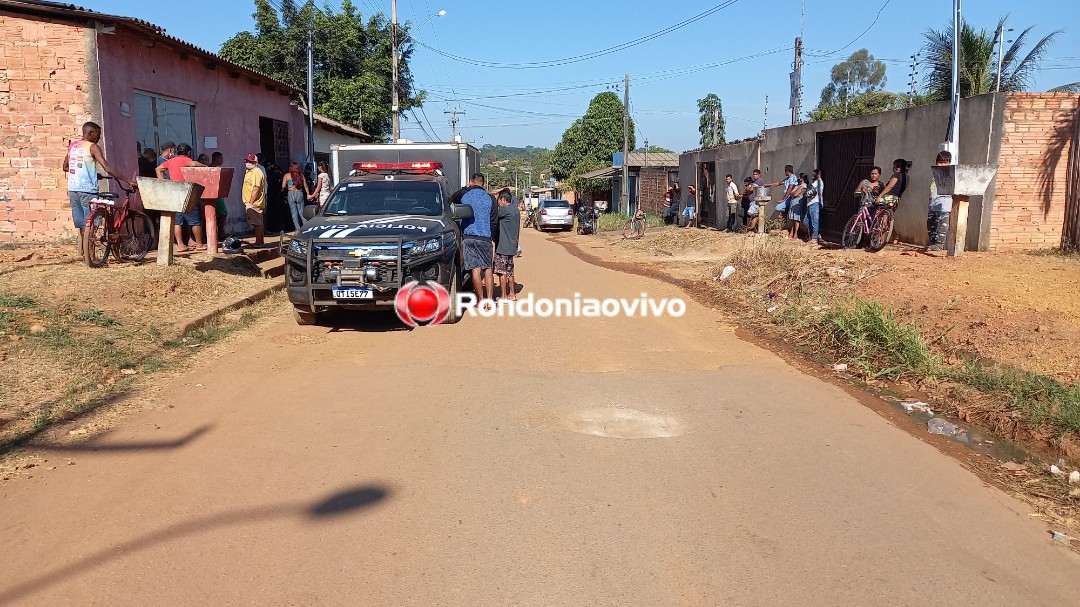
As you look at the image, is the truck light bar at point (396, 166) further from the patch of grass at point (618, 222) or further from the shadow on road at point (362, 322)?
the patch of grass at point (618, 222)

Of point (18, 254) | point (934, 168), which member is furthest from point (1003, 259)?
point (18, 254)

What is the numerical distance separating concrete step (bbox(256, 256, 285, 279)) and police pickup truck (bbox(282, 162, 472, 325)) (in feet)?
10.2

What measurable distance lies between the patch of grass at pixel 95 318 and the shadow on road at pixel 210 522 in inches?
192

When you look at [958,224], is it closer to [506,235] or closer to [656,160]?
[506,235]

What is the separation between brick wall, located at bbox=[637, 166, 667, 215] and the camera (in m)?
39.9

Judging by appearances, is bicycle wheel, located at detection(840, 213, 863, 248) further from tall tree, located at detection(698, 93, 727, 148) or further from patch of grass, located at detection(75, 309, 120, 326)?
tall tree, located at detection(698, 93, 727, 148)

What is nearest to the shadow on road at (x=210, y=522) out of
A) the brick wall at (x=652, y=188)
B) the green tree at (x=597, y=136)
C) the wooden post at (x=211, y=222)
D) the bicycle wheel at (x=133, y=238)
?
the bicycle wheel at (x=133, y=238)

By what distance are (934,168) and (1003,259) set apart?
1.74m

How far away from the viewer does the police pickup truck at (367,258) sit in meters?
8.37

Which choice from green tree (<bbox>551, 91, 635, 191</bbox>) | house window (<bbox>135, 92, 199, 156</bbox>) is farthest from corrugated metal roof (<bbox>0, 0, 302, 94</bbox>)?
green tree (<bbox>551, 91, 635, 191</bbox>)

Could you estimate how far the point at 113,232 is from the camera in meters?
9.88

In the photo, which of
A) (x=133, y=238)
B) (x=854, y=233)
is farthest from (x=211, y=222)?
(x=854, y=233)

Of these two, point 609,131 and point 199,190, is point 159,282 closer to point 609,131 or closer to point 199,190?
point 199,190

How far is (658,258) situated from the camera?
19297 mm
